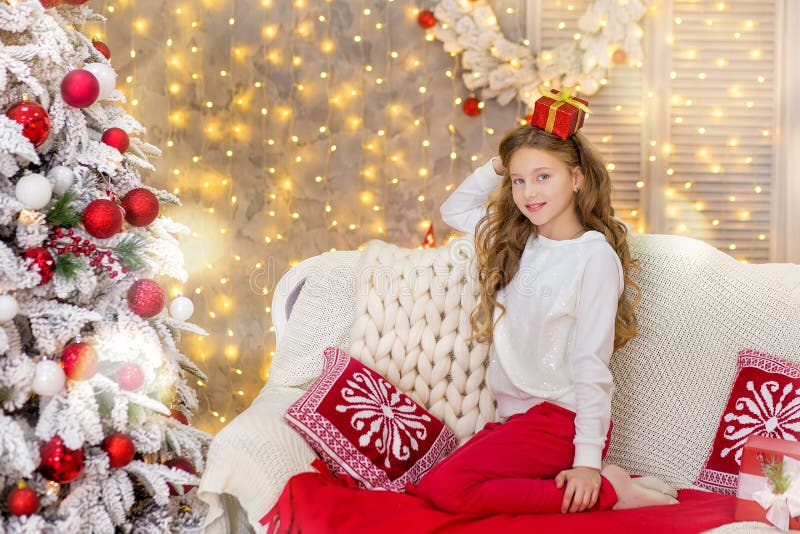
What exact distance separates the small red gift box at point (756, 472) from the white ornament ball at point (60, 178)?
1.54 meters

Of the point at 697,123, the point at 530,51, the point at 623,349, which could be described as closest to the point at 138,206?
the point at 623,349

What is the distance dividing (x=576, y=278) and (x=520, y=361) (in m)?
0.25

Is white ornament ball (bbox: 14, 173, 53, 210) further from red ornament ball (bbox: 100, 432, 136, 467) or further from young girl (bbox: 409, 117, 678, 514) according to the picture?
young girl (bbox: 409, 117, 678, 514)

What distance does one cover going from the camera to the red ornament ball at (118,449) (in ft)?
5.38

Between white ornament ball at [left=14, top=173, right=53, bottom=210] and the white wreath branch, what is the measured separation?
1956mm

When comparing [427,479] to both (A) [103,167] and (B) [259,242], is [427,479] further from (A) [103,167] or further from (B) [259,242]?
(B) [259,242]

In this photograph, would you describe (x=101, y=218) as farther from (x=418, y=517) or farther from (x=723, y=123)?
(x=723, y=123)

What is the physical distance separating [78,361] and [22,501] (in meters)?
0.29

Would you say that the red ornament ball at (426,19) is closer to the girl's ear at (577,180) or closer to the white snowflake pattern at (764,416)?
the girl's ear at (577,180)

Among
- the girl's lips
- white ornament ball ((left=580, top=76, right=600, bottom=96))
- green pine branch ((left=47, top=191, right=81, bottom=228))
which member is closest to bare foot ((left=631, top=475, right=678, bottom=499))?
the girl's lips

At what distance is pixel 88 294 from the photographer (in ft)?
5.37

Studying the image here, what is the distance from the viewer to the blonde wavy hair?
1.88 meters

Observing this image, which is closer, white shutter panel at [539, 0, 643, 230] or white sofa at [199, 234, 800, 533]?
white sofa at [199, 234, 800, 533]

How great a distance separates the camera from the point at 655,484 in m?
1.78
